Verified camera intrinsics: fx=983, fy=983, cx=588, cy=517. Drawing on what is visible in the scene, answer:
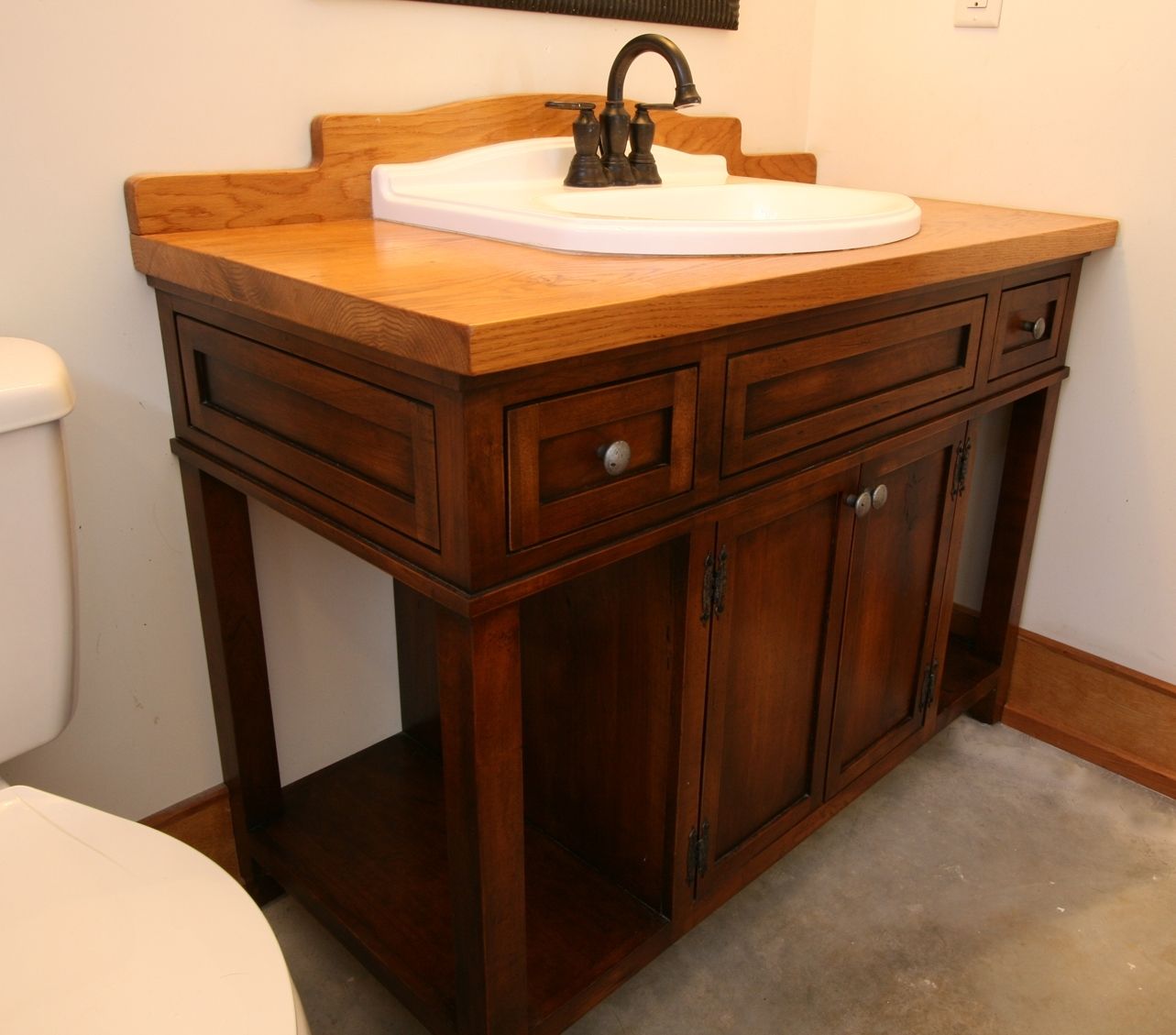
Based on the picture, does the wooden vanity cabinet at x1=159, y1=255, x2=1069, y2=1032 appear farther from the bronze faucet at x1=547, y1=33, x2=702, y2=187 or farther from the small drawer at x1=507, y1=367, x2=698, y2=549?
the bronze faucet at x1=547, y1=33, x2=702, y2=187

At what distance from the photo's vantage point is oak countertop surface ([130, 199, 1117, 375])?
690mm

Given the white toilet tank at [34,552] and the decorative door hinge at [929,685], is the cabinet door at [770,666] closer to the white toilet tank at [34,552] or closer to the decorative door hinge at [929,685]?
the decorative door hinge at [929,685]

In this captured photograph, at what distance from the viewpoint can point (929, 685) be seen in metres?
1.46

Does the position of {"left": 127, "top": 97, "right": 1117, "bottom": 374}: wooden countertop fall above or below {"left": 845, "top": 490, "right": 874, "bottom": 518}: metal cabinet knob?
above

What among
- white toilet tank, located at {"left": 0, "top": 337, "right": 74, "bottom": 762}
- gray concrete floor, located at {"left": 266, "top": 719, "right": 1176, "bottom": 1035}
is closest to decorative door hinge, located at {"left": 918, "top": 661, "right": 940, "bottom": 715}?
gray concrete floor, located at {"left": 266, "top": 719, "right": 1176, "bottom": 1035}

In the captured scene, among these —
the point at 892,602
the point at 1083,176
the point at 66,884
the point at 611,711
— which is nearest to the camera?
the point at 66,884

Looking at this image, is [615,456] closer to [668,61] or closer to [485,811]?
[485,811]

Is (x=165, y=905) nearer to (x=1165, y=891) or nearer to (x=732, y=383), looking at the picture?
(x=732, y=383)

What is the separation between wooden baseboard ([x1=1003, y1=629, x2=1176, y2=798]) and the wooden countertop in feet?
2.40

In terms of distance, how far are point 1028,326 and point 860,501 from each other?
44 centimetres

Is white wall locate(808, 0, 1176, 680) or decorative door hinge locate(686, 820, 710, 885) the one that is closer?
decorative door hinge locate(686, 820, 710, 885)

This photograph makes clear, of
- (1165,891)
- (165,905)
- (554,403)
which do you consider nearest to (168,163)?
(554,403)

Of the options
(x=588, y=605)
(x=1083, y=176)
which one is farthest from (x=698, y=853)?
(x=1083, y=176)

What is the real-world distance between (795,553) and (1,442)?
777 mm
